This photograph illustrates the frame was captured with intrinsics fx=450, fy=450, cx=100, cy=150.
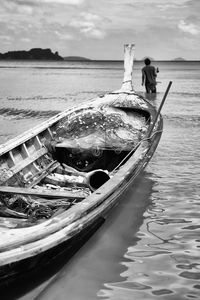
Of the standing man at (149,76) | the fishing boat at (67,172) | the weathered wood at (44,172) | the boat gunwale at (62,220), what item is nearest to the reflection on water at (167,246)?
the fishing boat at (67,172)

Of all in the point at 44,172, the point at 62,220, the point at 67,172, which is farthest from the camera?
the point at 67,172

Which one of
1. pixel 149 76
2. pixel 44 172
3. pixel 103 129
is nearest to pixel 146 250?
pixel 44 172

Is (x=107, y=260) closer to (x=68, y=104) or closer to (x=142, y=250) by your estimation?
(x=142, y=250)

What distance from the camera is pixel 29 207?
20.0 feet

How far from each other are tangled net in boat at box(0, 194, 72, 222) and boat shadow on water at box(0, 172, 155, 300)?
2.07 feet

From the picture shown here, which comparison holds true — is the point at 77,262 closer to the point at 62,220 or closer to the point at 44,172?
the point at 62,220

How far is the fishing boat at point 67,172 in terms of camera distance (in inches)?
168

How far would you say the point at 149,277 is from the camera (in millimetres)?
5113

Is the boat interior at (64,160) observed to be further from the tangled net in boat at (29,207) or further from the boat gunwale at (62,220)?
the boat gunwale at (62,220)

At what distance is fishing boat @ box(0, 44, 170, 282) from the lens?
428 cm

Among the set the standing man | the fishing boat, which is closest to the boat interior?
the fishing boat

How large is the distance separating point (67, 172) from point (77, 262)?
2.67 metres

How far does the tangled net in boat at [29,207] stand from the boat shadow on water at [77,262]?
63 centimetres

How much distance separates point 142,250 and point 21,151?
281 cm
